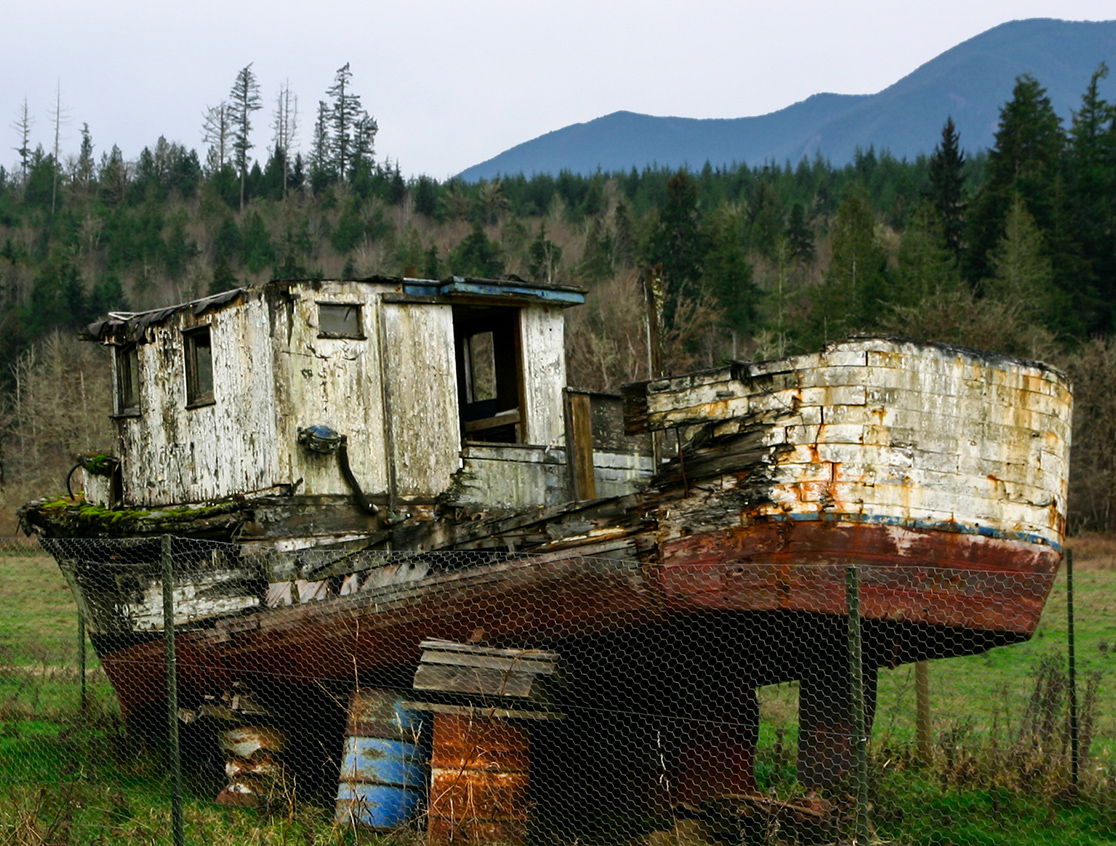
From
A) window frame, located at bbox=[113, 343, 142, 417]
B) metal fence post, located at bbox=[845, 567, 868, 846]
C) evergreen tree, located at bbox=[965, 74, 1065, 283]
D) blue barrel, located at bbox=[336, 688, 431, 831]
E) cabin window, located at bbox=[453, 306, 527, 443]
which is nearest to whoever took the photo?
metal fence post, located at bbox=[845, 567, 868, 846]

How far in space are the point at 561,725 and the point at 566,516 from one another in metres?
1.44

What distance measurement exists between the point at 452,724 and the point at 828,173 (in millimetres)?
105533

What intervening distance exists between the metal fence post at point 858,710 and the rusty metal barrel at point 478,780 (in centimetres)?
251

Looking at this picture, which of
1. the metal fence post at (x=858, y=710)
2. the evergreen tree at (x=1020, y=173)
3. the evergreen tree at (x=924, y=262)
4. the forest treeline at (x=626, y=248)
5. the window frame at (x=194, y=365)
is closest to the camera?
the metal fence post at (x=858, y=710)

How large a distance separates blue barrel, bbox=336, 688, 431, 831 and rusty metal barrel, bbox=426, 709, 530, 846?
0.23 metres

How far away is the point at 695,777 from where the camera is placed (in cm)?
768

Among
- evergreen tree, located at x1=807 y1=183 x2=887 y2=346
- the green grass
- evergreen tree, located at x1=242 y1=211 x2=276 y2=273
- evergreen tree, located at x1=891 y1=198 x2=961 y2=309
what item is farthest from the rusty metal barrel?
evergreen tree, located at x1=242 y1=211 x2=276 y2=273

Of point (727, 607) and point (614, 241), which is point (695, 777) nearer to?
point (727, 607)

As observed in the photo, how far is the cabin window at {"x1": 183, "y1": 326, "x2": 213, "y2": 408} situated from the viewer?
1125 cm

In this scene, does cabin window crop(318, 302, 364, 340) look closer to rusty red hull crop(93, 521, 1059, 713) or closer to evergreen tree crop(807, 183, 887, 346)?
rusty red hull crop(93, 521, 1059, 713)

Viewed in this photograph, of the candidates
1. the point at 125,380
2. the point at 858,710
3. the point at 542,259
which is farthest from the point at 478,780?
the point at 542,259

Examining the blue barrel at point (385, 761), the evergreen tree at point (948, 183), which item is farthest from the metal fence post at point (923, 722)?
the evergreen tree at point (948, 183)

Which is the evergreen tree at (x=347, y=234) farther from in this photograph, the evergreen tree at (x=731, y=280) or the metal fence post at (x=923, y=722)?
the metal fence post at (x=923, y=722)

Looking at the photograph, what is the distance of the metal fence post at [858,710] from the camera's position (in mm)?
5328
